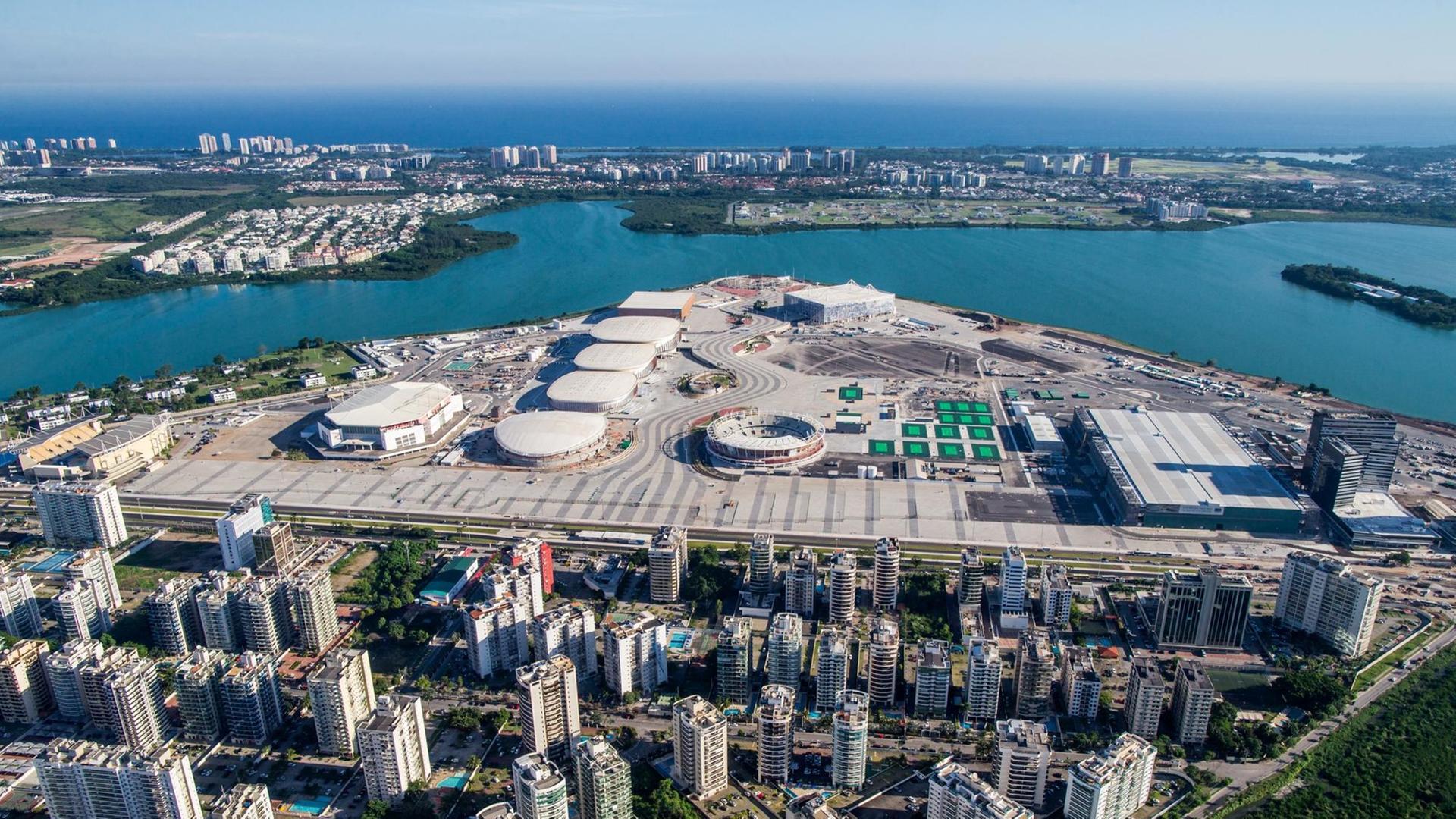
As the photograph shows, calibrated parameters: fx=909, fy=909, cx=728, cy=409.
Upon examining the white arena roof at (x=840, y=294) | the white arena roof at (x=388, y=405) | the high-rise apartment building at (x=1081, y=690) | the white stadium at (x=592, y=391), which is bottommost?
the high-rise apartment building at (x=1081, y=690)

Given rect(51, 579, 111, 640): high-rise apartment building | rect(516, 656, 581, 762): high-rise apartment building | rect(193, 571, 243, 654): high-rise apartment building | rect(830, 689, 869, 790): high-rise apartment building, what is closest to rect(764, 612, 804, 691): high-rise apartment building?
rect(830, 689, 869, 790): high-rise apartment building

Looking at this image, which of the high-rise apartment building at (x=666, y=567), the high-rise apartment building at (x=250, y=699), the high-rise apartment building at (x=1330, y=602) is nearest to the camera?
the high-rise apartment building at (x=250, y=699)

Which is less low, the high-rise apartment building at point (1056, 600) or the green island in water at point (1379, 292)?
the green island in water at point (1379, 292)

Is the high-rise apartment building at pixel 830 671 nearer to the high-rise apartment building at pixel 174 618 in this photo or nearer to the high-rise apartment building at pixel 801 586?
the high-rise apartment building at pixel 801 586

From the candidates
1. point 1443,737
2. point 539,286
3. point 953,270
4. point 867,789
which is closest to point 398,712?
point 867,789

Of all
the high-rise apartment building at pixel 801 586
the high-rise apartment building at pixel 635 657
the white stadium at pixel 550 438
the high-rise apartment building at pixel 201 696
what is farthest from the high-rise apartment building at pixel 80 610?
the high-rise apartment building at pixel 801 586

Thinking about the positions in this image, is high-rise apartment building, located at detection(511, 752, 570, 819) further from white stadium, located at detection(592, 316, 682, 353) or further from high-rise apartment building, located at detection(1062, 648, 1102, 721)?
white stadium, located at detection(592, 316, 682, 353)

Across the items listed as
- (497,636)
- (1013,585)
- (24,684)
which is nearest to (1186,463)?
(1013,585)
